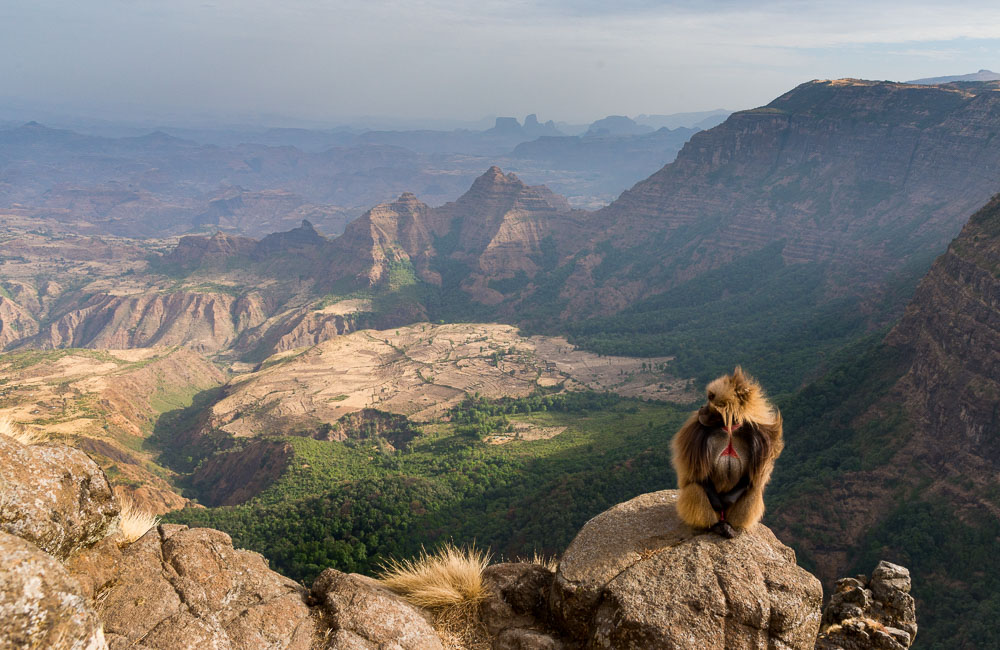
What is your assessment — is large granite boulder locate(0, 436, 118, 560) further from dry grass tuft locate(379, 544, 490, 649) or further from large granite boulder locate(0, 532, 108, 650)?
dry grass tuft locate(379, 544, 490, 649)

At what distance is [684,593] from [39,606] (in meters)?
6.81

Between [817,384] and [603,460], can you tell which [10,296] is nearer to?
[603,460]

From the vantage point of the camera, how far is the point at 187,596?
6648 mm

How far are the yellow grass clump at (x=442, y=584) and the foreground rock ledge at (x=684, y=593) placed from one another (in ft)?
4.47

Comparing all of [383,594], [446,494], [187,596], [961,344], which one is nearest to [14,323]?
[446,494]

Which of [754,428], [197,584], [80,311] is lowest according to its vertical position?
[80,311]

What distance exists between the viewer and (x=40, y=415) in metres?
64.9

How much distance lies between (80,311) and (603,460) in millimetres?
189334

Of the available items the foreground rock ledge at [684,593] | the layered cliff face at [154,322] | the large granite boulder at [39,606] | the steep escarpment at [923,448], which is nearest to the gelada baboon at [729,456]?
the foreground rock ledge at [684,593]

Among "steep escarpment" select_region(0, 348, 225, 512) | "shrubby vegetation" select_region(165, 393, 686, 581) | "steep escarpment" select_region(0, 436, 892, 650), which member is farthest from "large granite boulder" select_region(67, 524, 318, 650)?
"steep escarpment" select_region(0, 348, 225, 512)

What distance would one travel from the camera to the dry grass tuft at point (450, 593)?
7.65 meters

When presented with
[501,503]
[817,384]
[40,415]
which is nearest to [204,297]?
[40,415]

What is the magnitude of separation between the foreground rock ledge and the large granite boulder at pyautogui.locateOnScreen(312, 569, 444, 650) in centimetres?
204

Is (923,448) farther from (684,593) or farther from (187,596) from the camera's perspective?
(187,596)
